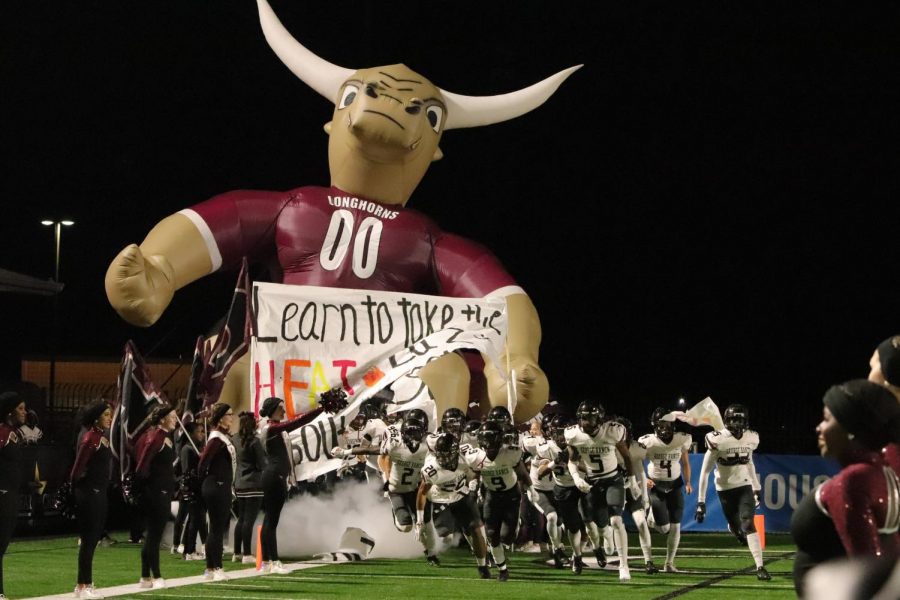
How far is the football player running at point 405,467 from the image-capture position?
1462 cm

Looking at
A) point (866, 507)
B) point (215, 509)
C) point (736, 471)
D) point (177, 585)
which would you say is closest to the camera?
point (866, 507)

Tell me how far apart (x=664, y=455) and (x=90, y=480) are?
23.3 feet

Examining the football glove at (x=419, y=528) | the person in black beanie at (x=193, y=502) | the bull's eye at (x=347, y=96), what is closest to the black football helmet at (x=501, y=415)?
the football glove at (x=419, y=528)

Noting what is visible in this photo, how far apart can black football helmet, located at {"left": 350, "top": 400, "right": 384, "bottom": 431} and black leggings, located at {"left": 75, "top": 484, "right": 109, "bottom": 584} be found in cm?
534

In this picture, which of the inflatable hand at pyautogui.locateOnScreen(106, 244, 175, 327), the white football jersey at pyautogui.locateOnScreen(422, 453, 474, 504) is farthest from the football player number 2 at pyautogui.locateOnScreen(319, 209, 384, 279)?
the white football jersey at pyautogui.locateOnScreen(422, 453, 474, 504)

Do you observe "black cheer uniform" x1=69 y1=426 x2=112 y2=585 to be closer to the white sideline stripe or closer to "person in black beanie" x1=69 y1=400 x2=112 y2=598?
"person in black beanie" x1=69 y1=400 x2=112 y2=598

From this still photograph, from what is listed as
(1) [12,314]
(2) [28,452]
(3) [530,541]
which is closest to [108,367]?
(1) [12,314]

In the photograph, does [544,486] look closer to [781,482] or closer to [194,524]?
[194,524]

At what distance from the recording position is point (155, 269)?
48.4 feet

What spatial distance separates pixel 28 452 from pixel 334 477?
668 cm

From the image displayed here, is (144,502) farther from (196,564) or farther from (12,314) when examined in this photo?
(12,314)

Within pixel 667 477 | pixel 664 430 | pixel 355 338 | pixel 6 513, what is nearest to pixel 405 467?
pixel 355 338

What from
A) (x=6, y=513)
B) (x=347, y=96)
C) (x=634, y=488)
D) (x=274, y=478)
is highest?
(x=347, y=96)

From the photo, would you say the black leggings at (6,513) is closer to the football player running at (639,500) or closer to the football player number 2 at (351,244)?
the football player number 2 at (351,244)
